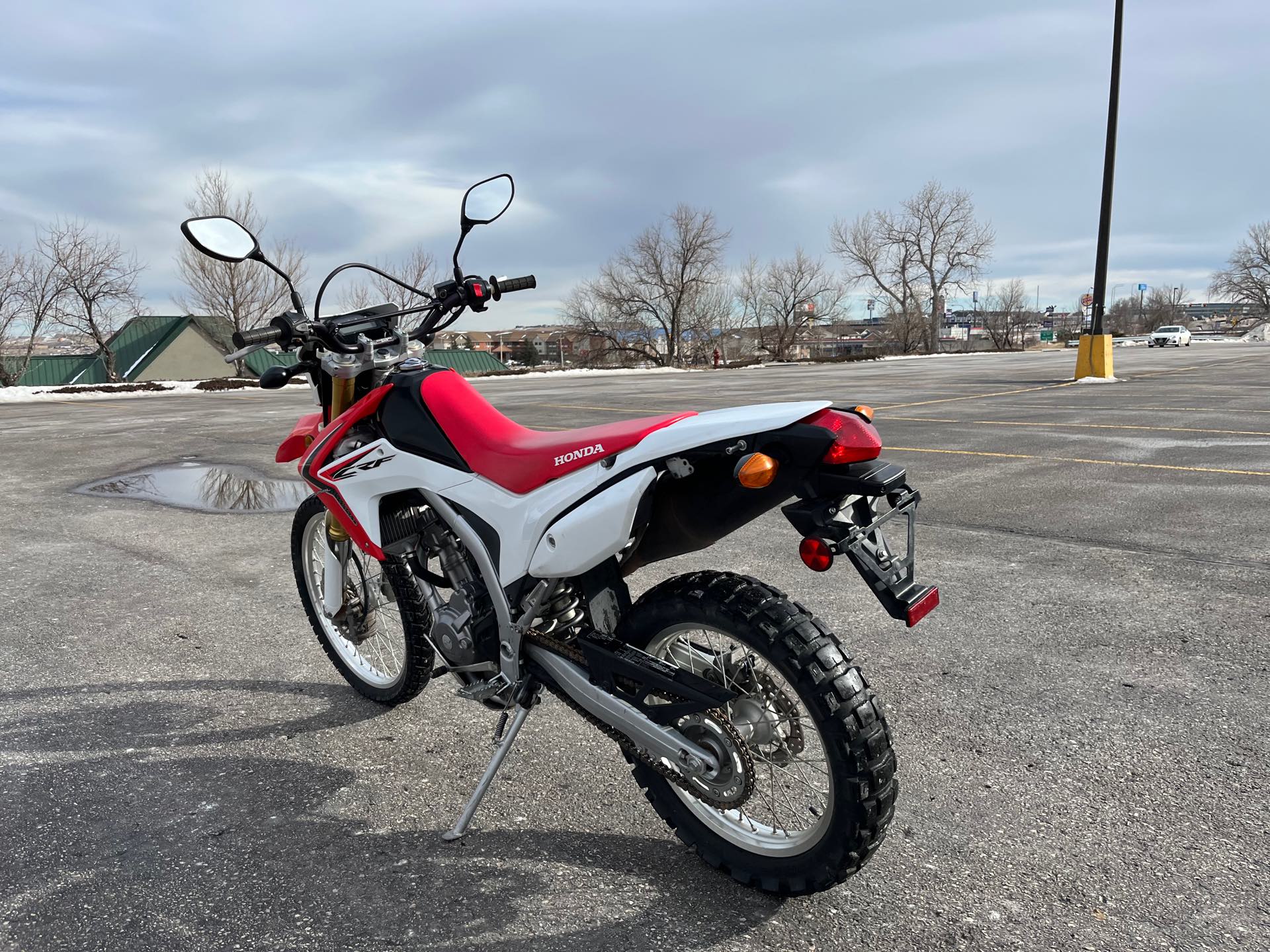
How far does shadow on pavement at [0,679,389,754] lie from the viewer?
10.7ft

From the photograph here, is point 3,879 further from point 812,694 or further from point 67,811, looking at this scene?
point 812,694

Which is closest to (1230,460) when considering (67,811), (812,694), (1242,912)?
(1242,912)

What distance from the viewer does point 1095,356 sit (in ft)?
67.4

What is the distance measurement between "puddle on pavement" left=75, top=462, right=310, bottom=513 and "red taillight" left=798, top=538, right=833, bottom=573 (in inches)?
233

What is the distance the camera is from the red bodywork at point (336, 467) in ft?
9.24

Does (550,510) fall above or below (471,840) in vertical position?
above

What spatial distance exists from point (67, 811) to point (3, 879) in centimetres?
36

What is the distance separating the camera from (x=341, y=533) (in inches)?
130

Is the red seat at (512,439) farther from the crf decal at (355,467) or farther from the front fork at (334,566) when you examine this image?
the front fork at (334,566)

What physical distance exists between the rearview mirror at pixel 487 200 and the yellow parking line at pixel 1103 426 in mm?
9986

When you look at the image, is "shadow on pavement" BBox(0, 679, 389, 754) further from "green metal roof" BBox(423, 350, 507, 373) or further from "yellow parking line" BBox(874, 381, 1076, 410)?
"green metal roof" BBox(423, 350, 507, 373)

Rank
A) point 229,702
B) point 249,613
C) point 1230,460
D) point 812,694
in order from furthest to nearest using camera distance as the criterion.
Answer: point 1230,460, point 249,613, point 229,702, point 812,694

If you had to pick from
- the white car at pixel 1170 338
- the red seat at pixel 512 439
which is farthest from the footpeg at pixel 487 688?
the white car at pixel 1170 338

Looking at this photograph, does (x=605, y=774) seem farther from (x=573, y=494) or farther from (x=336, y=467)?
(x=336, y=467)
